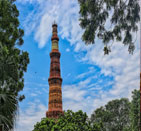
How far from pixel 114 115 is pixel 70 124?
13512 mm

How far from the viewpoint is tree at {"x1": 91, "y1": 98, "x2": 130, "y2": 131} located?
122 feet

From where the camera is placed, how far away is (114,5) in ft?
29.8

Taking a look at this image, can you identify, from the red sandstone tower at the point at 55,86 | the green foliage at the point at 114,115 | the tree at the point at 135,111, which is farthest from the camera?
the red sandstone tower at the point at 55,86

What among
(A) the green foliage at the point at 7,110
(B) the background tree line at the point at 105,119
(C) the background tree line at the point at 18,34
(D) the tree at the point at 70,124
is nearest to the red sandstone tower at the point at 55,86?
(B) the background tree line at the point at 105,119

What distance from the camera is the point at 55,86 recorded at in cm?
4459

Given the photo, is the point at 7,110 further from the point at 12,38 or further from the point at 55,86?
the point at 55,86

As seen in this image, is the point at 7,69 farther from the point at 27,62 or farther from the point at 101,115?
the point at 101,115

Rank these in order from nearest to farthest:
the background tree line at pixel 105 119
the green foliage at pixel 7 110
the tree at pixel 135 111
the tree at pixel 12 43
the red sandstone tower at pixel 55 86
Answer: the green foliage at pixel 7 110
the tree at pixel 12 43
the tree at pixel 135 111
the background tree line at pixel 105 119
the red sandstone tower at pixel 55 86

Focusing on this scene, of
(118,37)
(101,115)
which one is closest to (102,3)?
(118,37)

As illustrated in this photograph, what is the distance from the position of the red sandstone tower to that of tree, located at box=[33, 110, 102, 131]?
14.3 meters

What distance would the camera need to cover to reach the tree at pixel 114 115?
37156 mm

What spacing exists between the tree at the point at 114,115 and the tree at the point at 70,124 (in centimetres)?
969

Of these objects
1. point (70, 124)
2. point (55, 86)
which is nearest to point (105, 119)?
point (70, 124)

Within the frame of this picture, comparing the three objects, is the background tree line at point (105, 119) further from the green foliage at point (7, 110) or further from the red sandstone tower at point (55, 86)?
the green foliage at point (7, 110)
